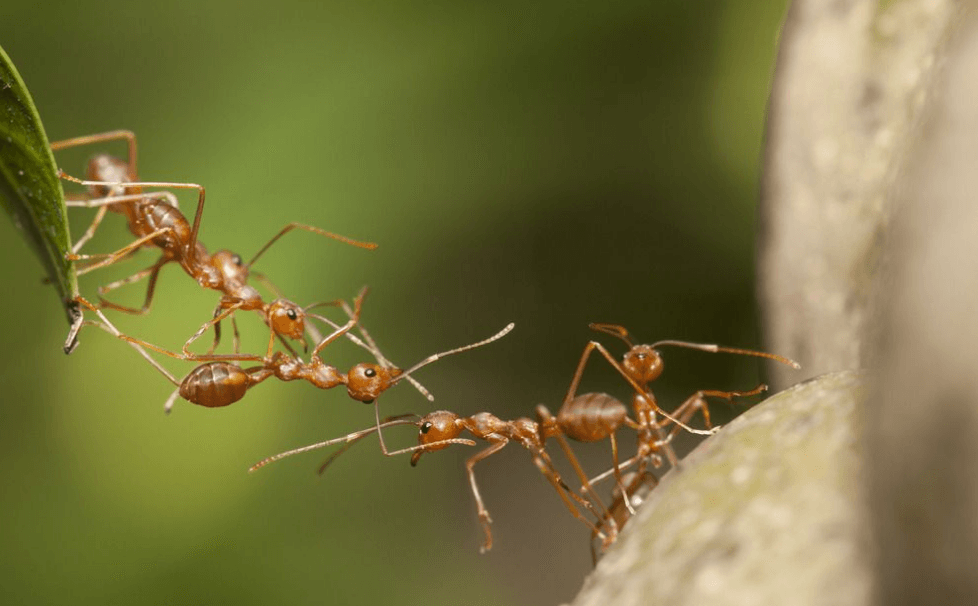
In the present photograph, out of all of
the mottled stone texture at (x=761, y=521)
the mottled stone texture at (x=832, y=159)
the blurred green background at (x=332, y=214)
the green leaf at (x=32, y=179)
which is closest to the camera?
the mottled stone texture at (x=761, y=521)

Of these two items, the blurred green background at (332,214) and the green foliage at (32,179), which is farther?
the blurred green background at (332,214)

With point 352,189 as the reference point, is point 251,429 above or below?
below

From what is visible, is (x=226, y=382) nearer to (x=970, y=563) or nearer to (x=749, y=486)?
(x=749, y=486)

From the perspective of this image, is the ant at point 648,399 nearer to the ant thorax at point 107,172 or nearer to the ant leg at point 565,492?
the ant leg at point 565,492

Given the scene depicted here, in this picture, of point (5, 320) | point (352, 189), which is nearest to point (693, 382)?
point (352, 189)

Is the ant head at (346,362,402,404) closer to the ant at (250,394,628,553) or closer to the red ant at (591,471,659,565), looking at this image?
the ant at (250,394,628,553)

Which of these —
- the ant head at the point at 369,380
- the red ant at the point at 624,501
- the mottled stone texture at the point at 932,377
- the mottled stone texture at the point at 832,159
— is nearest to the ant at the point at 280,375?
the ant head at the point at 369,380

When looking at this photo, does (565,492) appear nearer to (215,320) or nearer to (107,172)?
(215,320)
